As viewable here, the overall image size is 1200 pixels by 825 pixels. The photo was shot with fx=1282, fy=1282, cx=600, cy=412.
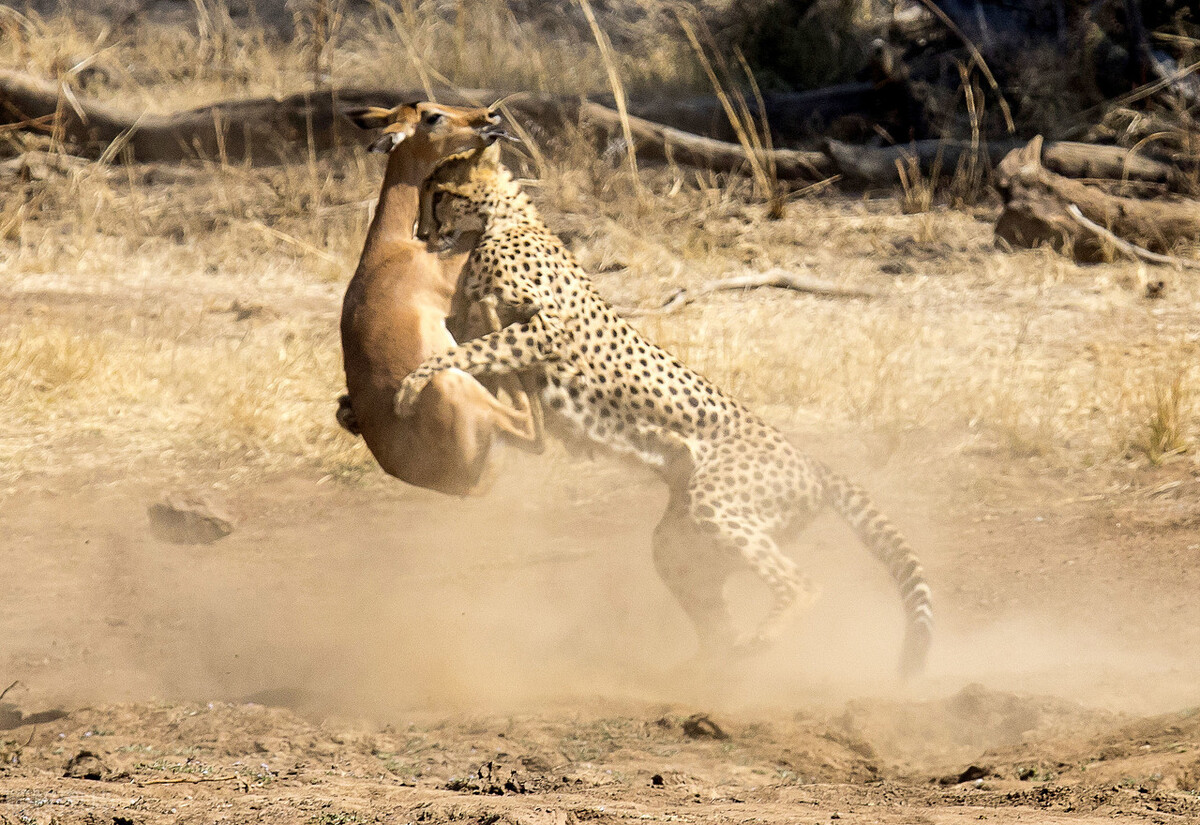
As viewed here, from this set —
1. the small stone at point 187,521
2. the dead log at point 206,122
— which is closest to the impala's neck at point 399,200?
the small stone at point 187,521

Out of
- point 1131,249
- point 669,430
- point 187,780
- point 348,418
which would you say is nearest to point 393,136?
point 348,418

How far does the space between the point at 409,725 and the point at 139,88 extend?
9192 mm

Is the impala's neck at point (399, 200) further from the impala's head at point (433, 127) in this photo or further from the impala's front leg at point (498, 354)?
the impala's front leg at point (498, 354)

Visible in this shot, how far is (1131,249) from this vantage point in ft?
27.6

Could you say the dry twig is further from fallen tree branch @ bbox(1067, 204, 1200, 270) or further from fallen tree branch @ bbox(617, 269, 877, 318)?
fallen tree branch @ bbox(1067, 204, 1200, 270)

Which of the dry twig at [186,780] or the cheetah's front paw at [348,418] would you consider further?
the cheetah's front paw at [348,418]

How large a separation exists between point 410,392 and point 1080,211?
21.2 feet

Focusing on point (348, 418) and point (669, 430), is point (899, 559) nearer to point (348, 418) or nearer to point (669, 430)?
point (669, 430)

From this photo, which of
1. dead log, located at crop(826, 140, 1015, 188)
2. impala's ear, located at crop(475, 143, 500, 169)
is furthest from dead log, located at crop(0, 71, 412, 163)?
impala's ear, located at crop(475, 143, 500, 169)

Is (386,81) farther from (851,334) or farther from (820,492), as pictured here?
(820,492)

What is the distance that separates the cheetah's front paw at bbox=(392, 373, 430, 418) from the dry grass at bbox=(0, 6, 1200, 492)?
2.47 meters

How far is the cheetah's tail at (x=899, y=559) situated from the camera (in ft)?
13.1

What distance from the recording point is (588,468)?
617 centimetres

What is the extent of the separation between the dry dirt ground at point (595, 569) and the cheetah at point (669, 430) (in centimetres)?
32
